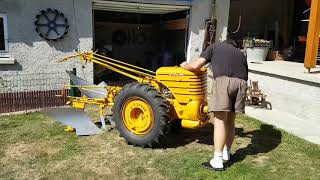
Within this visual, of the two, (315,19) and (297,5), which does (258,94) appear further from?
(297,5)

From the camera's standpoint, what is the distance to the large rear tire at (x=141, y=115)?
5336 mm

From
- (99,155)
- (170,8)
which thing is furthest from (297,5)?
(99,155)

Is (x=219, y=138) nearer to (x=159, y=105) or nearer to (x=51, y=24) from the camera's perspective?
(x=159, y=105)

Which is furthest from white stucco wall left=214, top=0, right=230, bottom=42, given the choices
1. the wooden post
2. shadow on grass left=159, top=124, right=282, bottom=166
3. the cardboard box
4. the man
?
the man

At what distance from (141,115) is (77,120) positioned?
1.47m

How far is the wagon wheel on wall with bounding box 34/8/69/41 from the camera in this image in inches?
326

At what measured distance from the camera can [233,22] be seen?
14.0m

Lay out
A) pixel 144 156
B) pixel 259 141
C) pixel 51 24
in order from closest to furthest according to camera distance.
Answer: pixel 144 156 < pixel 259 141 < pixel 51 24

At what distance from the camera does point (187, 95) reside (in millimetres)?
5441

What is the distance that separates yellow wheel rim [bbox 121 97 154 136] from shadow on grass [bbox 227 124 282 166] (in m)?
1.27

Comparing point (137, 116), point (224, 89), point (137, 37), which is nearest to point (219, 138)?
point (224, 89)

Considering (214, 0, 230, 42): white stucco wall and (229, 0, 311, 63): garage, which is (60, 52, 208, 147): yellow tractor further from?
(229, 0, 311, 63): garage

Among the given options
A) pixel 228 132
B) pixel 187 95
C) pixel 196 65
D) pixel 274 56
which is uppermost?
pixel 196 65

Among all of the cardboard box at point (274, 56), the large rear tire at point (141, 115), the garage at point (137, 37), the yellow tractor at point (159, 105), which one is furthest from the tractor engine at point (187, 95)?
the garage at point (137, 37)
